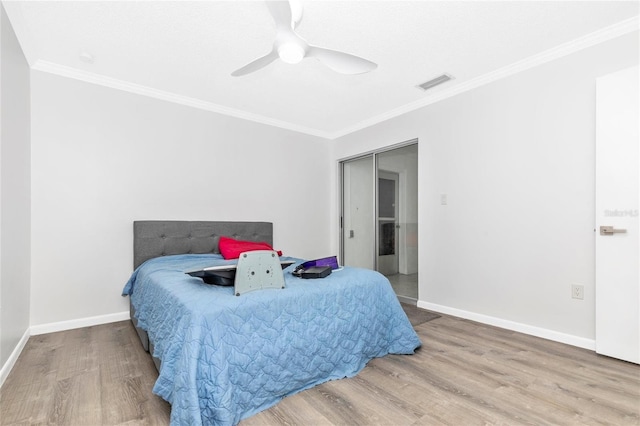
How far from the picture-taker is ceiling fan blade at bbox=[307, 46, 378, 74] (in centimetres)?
198

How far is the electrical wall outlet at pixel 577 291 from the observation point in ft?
7.95

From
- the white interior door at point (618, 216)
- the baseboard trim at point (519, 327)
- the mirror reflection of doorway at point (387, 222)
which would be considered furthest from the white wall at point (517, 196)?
the mirror reflection of doorway at point (387, 222)

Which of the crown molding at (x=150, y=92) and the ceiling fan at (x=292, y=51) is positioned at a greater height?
the crown molding at (x=150, y=92)

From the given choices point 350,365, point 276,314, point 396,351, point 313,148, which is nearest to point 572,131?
point 396,351

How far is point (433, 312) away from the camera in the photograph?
3.38 meters

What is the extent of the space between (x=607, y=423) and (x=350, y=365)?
50.3 inches

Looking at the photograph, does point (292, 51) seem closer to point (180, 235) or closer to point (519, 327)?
point (180, 235)

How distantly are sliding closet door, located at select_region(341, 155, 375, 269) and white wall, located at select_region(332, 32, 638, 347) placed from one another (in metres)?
0.92

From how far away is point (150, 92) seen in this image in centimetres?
328

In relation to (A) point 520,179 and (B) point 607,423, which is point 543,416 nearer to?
(B) point 607,423

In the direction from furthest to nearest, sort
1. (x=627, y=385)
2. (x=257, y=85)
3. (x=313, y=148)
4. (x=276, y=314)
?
(x=313, y=148) < (x=257, y=85) < (x=627, y=385) < (x=276, y=314)

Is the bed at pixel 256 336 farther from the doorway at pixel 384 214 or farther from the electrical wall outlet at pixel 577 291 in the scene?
the doorway at pixel 384 214

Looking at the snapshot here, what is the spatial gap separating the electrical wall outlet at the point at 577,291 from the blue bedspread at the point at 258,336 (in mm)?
1330

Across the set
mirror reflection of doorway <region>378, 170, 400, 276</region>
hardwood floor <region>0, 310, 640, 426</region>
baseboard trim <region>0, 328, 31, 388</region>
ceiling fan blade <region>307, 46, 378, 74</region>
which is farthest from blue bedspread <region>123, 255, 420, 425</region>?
mirror reflection of doorway <region>378, 170, 400, 276</region>
